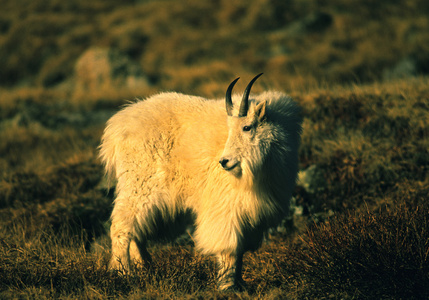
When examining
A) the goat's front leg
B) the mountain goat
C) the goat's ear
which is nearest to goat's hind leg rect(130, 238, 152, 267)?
the mountain goat

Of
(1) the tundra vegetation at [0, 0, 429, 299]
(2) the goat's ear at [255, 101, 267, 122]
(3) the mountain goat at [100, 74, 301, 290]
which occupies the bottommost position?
(1) the tundra vegetation at [0, 0, 429, 299]

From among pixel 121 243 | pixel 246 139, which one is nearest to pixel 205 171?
pixel 246 139

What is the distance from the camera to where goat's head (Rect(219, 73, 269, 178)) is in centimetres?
437

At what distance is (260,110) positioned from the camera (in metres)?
4.54

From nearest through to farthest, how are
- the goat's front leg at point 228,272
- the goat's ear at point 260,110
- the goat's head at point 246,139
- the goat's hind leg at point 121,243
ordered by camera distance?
1. the goat's head at point 246,139
2. the goat's ear at point 260,110
3. the goat's front leg at point 228,272
4. the goat's hind leg at point 121,243

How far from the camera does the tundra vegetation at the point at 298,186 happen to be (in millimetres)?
4449

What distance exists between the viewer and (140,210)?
501 cm

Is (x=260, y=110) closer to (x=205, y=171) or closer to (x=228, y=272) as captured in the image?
(x=205, y=171)

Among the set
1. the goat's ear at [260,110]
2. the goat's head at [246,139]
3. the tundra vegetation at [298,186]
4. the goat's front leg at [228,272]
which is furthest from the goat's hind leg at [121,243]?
the goat's ear at [260,110]

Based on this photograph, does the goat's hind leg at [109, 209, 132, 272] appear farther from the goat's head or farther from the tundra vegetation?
the goat's head

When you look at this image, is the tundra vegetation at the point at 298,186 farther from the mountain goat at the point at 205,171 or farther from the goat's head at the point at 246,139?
the goat's head at the point at 246,139

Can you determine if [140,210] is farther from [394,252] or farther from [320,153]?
[320,153]

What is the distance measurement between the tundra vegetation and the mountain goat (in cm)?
43

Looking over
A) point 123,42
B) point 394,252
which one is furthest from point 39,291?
point 123,42
